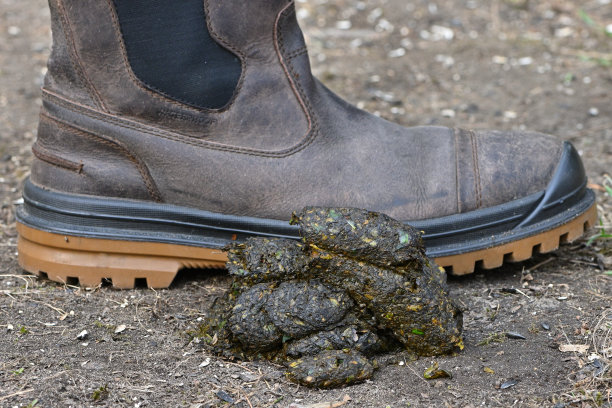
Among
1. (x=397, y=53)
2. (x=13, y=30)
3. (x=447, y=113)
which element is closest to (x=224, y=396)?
(x=447, y=113)

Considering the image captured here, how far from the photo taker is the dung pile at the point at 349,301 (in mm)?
1474

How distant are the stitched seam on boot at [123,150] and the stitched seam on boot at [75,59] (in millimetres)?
77

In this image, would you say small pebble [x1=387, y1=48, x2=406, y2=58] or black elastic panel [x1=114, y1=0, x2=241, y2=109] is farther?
small pebble [x1=387, y1=48, x2=406, y2=58]

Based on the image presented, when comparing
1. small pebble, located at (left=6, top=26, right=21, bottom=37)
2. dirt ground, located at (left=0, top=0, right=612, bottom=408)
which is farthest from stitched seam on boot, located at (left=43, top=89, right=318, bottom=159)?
small pebble, located at (left=6, top=26, right=21, bottom=37)

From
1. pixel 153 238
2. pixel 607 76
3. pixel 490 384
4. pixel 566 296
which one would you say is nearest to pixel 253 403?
pixel 490 384

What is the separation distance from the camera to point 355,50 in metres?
4.04

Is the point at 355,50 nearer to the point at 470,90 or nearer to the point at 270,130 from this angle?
the point at 470,90

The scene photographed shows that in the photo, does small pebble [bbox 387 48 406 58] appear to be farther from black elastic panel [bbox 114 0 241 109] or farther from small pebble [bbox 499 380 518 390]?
small pebble [bbox 499 380 518 390]

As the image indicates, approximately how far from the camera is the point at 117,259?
1832 millimetres

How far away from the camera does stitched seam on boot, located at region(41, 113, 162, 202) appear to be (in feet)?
5.84

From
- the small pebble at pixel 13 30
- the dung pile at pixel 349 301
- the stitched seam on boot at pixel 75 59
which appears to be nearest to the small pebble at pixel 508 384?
the dung pile at pixel 349 301

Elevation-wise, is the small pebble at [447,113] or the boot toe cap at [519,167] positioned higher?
the boot toe cap at [519,167]

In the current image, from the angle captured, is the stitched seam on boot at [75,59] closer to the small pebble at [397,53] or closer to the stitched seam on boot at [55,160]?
the stitched seam on boot at [55,160]

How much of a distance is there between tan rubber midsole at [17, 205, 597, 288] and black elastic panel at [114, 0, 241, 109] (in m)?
0.38
